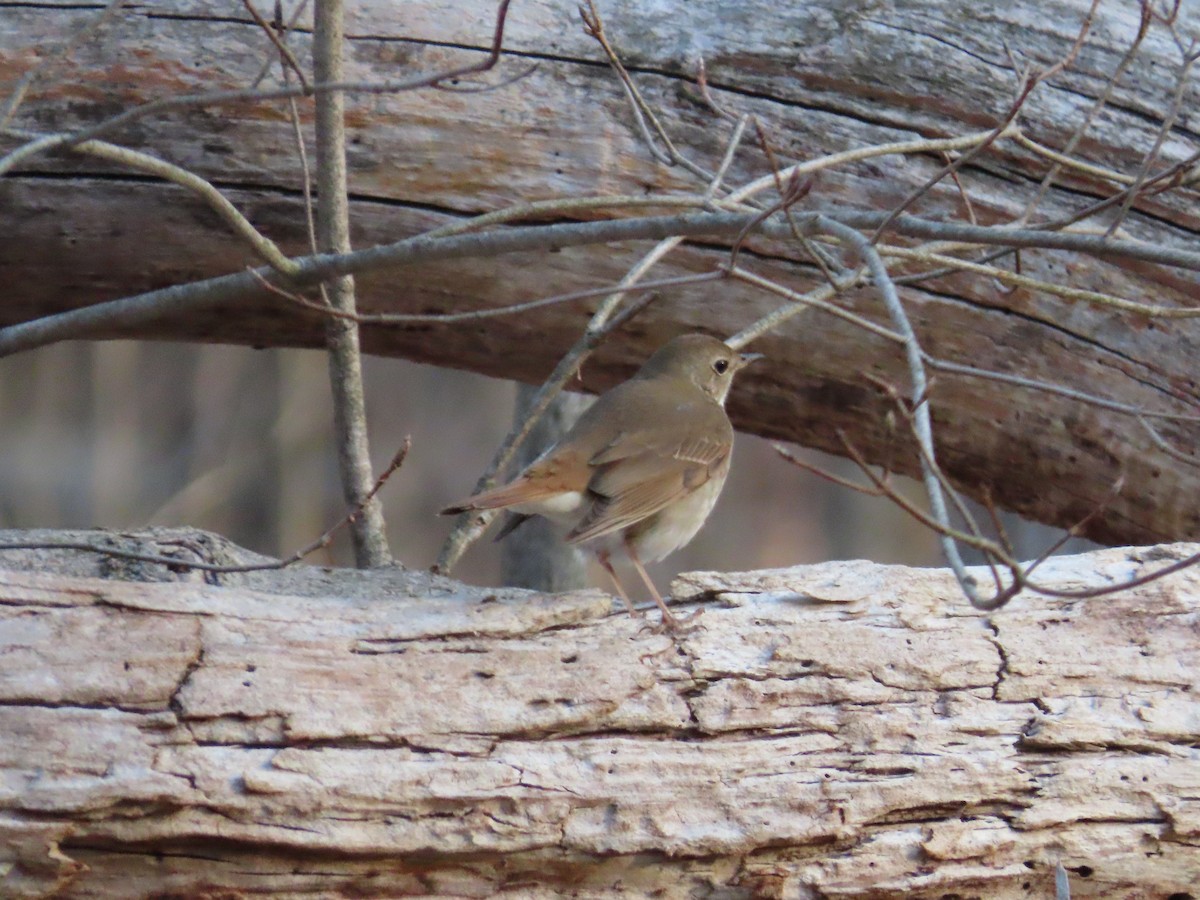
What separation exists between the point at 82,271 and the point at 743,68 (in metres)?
2.05

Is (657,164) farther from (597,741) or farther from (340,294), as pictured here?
(597,741)

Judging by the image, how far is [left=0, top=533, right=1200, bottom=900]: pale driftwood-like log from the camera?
2.77 meters

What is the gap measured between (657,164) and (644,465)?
96 cm

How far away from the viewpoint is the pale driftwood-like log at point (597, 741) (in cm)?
277

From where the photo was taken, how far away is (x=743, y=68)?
4.09 metres

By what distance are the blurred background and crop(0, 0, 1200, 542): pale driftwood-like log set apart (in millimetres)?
6726

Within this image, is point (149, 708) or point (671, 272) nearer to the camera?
point (149, 708)

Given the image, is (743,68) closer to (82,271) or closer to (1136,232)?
(1136,232)

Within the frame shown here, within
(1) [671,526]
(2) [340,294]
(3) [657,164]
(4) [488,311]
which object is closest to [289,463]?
(2) [340,294]

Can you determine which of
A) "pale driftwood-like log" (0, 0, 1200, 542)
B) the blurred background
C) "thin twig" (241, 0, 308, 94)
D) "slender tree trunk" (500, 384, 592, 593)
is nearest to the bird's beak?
"pale driftwood-like log" (0, 0, 1200, 542)

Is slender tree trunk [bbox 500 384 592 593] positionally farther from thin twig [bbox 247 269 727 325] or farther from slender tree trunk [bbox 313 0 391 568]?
thin twig [bbox 247 269 727 325]

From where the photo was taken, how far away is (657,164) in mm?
4082

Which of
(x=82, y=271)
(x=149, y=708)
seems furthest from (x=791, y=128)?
(x=149, y=708)

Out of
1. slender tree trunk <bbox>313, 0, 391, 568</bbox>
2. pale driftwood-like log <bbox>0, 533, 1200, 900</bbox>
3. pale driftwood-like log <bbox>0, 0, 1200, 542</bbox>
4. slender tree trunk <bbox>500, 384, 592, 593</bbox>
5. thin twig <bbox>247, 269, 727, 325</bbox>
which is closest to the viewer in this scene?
thin twig <bbox>247, 269, 727, 325</bbox>
